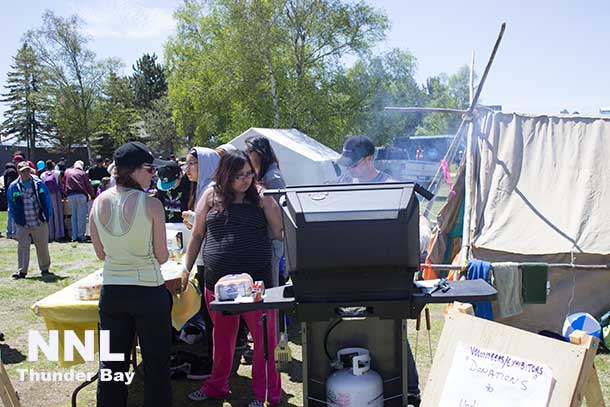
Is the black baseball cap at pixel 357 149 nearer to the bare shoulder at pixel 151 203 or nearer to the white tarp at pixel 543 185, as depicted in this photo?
the bare shoulder at pixel 151 203

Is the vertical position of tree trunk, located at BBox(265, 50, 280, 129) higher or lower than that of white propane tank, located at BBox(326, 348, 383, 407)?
higher

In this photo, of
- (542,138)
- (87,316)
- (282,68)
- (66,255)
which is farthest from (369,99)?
(87,316)

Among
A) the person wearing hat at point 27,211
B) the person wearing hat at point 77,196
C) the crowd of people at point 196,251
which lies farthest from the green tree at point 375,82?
the crowd of people at point 196,251

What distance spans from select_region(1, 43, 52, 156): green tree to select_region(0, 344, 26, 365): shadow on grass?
1426 inches

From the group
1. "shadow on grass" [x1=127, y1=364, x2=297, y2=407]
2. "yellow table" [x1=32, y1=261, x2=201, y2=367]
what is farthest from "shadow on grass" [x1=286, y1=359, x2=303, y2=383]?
"yellow table" [x1=32, y1=261, x2=201, y2=367]

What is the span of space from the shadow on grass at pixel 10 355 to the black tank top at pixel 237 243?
2413 millimetres

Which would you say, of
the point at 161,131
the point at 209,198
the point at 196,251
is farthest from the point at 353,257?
the point at 161,131

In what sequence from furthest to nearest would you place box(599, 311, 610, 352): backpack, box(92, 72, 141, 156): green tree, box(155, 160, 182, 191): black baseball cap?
box(92, 72, 141, 156): green tree, box(155, 160, 182, 191): black baseball cap, box(599, 311, 610, 352): backpack

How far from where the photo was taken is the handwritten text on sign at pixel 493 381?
2.21m

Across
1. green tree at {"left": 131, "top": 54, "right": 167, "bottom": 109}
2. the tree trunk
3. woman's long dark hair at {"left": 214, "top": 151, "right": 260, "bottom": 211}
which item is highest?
green tree at {"left": 131, "top": 54, "right": 167, "bottom": 109}

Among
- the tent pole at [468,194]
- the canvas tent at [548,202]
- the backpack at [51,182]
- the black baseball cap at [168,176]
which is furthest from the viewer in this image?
the backpack at [51,182]

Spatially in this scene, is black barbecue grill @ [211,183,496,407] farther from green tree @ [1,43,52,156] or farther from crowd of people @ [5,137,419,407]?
green tree @ [1,43,52,156]

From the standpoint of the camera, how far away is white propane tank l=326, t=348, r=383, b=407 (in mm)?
2334

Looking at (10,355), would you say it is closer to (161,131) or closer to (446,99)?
(161,131)
